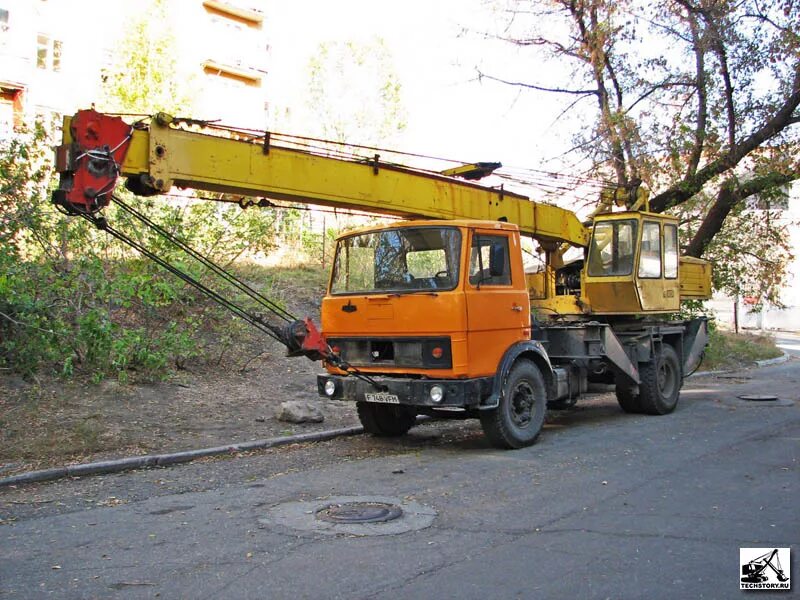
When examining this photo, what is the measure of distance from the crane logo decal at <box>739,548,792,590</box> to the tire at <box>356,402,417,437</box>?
533 centimetres

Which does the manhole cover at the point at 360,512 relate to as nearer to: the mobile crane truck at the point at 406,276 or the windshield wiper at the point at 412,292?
the mobile crane truck at the point at 406,276

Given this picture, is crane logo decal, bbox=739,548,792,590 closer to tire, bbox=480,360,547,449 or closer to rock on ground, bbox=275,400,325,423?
tire, bbox=480,360,547,449

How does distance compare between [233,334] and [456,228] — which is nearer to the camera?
[456,228]

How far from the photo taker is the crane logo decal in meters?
4.69

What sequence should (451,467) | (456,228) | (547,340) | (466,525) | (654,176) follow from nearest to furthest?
(466,525) → (451,467) → (456,228) → (547,340) → (654,176)

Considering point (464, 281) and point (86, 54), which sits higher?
point (86, 54)

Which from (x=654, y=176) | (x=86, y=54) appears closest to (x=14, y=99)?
(x=86, y=54)

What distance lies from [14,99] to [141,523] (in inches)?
1088

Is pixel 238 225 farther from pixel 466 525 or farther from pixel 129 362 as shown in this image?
pixel 466 525

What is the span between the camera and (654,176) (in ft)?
58.3

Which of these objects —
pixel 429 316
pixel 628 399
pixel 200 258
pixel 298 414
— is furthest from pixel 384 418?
pixel 628 399

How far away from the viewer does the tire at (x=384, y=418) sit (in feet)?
33.1

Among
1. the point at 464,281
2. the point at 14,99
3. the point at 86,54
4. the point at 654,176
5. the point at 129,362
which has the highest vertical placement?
the point at 86,54

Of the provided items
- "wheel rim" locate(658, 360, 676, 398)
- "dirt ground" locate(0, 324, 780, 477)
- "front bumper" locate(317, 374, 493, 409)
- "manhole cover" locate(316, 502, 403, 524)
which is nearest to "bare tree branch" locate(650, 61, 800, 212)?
"wheel rim" locate(658, 360, 676, 398)
